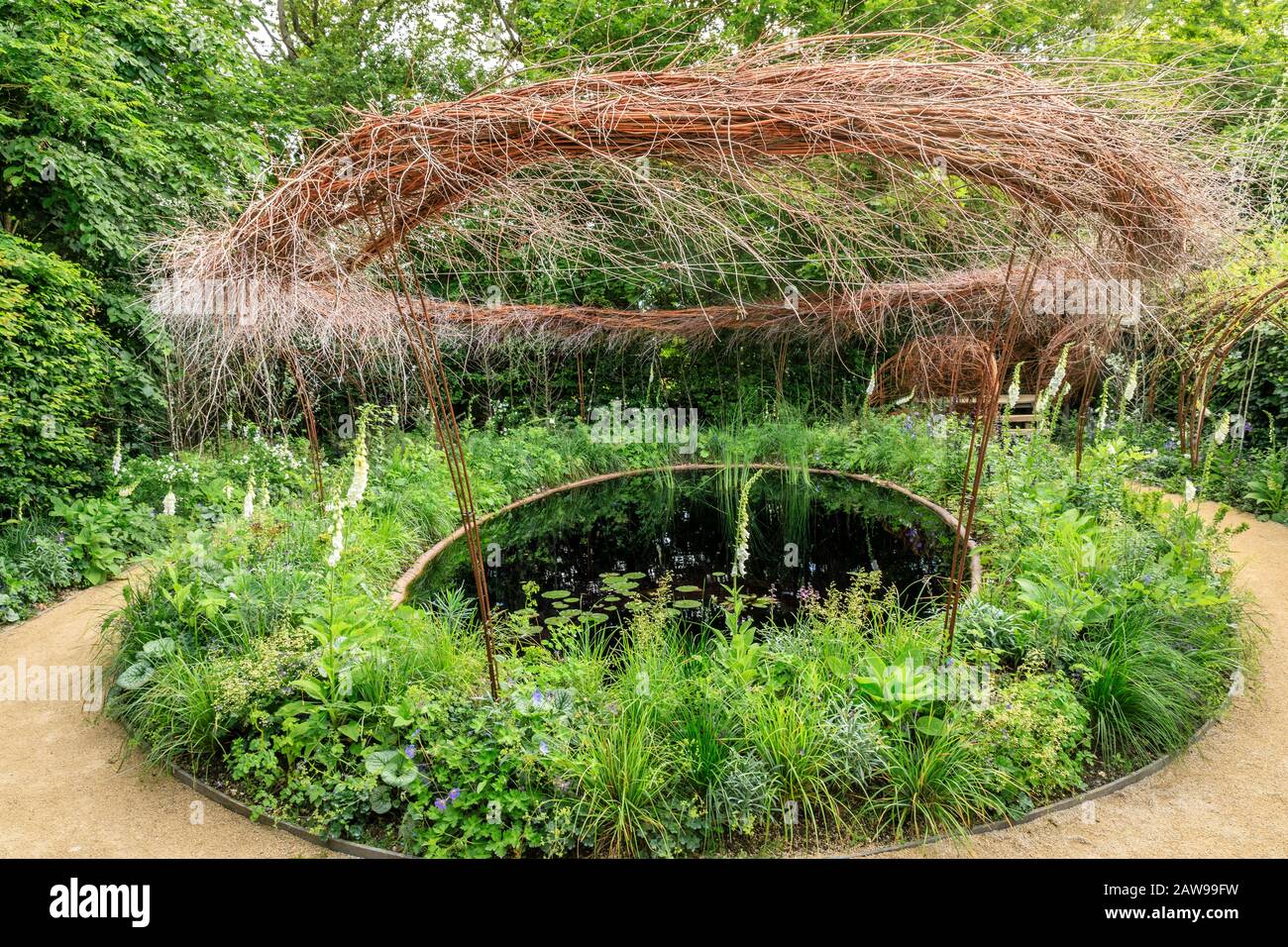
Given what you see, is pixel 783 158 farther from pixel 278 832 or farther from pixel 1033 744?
pixel 278 832

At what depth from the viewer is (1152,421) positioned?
980 centimetres

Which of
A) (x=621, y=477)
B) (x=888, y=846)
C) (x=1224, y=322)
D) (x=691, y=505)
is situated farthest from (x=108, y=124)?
(x=1224, y=322)

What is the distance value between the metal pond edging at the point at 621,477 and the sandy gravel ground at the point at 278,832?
1382 mm

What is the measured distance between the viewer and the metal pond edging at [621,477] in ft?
18.5

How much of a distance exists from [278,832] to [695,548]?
4377mm

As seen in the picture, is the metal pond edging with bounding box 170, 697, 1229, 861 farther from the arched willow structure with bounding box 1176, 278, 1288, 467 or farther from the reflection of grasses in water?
the arched willow structure with bounding box 1176, 278, 1288, 467

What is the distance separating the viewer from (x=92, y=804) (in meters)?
3.31

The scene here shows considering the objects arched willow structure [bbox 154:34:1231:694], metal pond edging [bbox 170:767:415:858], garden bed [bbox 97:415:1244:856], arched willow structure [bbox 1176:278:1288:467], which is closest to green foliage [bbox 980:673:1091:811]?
garden bed [bbox 97:415:1244:856]

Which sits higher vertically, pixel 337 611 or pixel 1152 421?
pixel 1152 421

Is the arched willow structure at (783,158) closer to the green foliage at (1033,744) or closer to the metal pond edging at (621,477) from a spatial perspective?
the green foliage at (1033,744)
